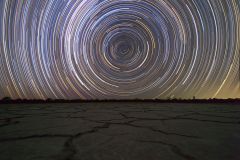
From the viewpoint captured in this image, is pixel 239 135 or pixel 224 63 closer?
pixel 239 135

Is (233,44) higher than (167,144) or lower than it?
higher

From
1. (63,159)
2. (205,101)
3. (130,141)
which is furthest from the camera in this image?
(205,101)

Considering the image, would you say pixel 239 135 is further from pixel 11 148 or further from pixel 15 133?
pixel 15 133

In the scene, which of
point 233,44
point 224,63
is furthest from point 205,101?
point 233,44

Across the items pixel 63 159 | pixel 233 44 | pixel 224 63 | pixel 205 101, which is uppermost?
pixel 233 44

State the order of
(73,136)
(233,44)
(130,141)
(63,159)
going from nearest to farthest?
(63,159) → (130,141) → (73,136) → (233,44)

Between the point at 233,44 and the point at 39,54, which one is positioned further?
the point at 39,54

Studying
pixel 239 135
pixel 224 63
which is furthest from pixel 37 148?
pixel 224 63

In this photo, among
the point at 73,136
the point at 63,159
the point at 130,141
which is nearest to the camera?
the point at 63,159

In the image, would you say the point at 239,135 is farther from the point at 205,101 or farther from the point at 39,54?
the point at 39,54
